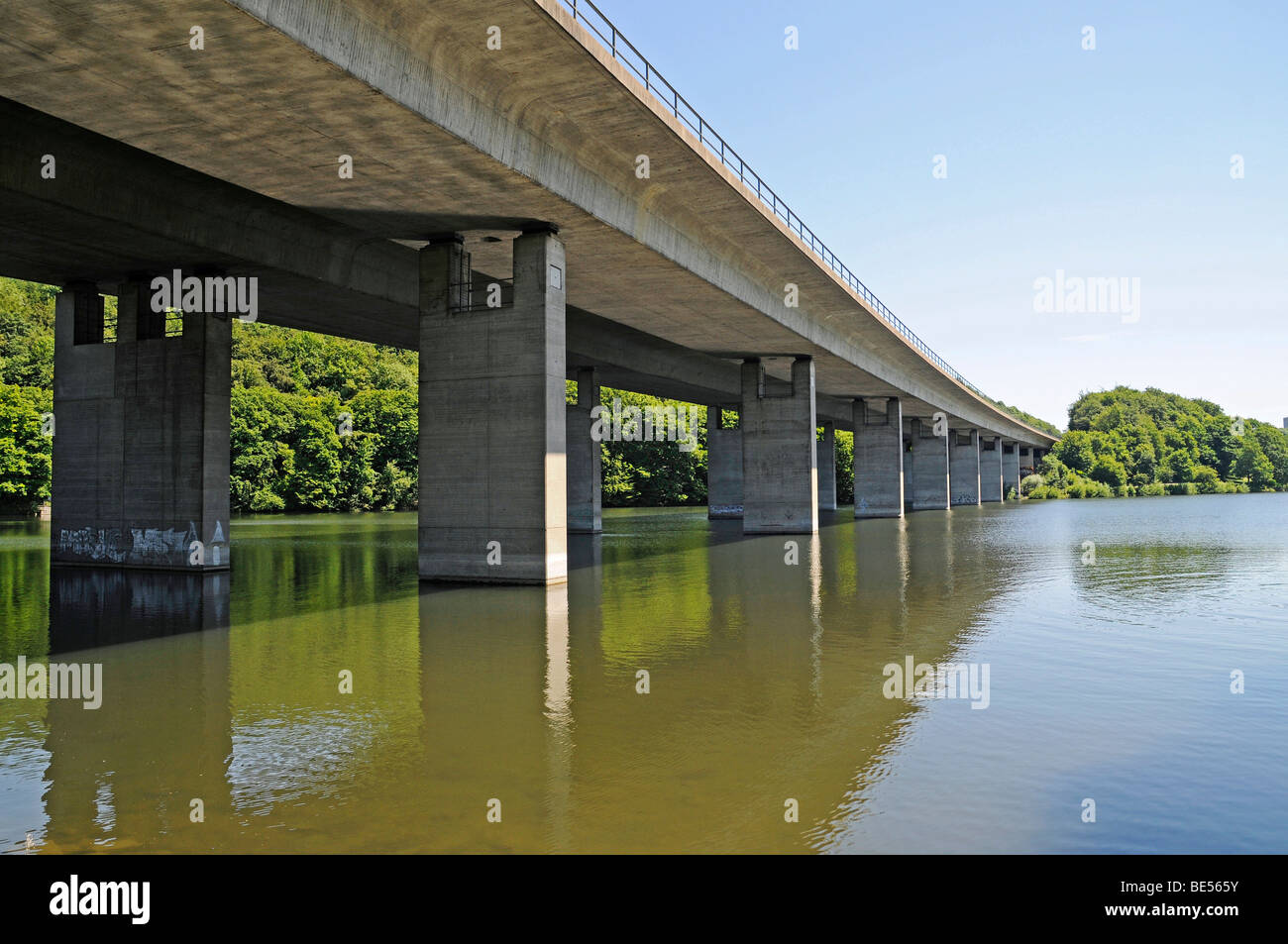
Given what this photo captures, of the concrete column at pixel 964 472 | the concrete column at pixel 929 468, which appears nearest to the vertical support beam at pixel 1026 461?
the concrete column at pixel 964 472

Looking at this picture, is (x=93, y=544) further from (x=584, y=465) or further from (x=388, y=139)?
(x=584, y=465)

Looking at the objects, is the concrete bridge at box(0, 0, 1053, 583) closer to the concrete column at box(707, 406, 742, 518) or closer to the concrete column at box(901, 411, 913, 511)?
the concrete column at box(707, 406, 742, 518)

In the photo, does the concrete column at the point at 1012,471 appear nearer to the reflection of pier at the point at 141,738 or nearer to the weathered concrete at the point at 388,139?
the weathered concrete at the point at 388,139

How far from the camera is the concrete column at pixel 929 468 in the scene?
81500mm

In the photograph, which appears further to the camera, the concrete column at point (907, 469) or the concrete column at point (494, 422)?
the concrete column at point (907, 469)

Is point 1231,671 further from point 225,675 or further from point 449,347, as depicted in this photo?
point 449,347

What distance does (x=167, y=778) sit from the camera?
7.68m

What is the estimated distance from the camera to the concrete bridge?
46.3 ft

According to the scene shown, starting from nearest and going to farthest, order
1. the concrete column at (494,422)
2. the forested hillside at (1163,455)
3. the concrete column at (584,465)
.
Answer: the concrete column at (494,422)
the concrete column at (584,465)
the forested hillside at (1163,455)

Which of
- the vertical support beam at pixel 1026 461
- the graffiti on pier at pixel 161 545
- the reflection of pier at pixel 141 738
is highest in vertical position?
the vertical support beam at pixel 1026 461

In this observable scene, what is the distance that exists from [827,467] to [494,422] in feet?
216

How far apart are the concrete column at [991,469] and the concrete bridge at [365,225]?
80.5 m

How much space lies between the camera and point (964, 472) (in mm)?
97188
